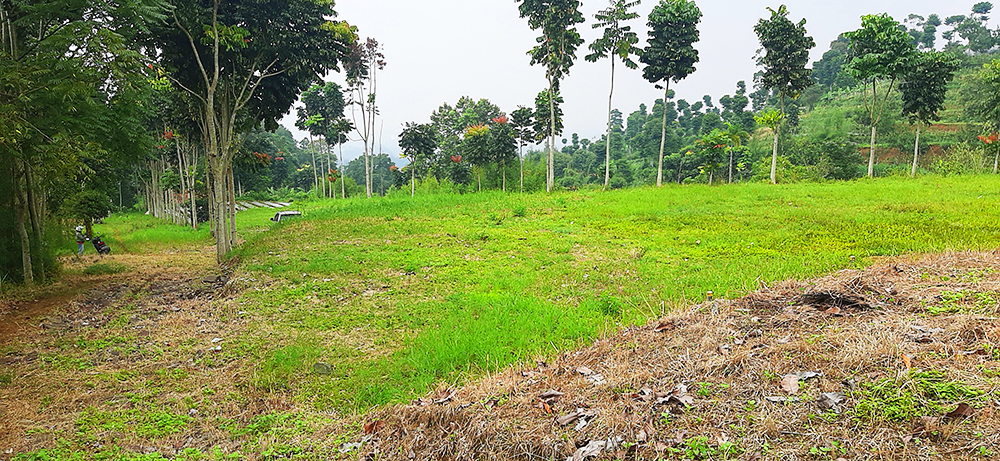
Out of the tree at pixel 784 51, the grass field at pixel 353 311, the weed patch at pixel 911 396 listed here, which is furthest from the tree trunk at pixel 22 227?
the tree at pixel 784 51

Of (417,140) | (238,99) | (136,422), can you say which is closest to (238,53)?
(238,99)

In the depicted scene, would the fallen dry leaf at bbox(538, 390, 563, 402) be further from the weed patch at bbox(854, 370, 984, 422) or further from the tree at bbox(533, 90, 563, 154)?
the tree at bbox(533, 90, 563, 154)

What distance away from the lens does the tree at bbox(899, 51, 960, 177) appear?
24.5 metres

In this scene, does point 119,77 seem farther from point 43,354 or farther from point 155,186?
point 155,186

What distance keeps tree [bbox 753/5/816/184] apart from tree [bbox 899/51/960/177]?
4.75 m

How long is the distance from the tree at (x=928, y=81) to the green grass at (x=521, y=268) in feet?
35.2

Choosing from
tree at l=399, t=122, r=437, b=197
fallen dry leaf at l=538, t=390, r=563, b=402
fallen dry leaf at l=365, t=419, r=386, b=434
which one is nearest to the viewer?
fallen dry leaf at l=538, t=390, r=563, b=402

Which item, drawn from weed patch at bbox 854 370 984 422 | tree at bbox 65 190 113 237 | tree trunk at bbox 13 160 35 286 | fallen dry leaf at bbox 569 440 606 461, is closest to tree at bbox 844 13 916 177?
weed patch at bbox 854 370 984 422

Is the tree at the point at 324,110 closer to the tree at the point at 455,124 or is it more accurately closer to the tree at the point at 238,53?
the tree at the point at 455,124

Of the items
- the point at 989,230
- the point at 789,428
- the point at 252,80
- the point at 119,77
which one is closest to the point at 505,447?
the point at 789,428

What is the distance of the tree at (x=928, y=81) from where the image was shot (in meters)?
24.5

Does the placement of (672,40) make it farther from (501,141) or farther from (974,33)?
(974,33)

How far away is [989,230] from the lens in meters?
9.14

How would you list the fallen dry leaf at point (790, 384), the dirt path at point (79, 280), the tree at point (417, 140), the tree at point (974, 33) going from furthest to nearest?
the tree at point (974, 33)
the tree at point (417, 140)
the dirt path at point (79, 280)
the fallen dry leaf at point (790, 384)
